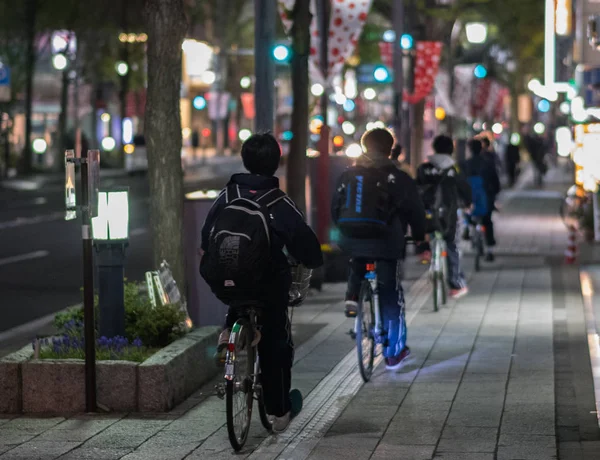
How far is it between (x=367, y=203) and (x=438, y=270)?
14.7ft

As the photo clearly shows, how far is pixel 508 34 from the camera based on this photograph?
64.4 m

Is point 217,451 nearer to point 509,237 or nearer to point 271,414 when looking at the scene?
point 271,414

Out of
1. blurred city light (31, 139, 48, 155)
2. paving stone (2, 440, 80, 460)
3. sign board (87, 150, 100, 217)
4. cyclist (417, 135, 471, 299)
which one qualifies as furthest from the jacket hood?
blurred city light (31, 139, 48, 155)

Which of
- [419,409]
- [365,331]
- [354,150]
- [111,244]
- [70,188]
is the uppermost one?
[354,150]

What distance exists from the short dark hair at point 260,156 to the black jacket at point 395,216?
7.97 feet

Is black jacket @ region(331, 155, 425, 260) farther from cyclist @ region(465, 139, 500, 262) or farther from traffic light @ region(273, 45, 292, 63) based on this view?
cyclist @ region(465, 139, 500, 262)

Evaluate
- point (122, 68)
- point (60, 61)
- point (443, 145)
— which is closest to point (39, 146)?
point (122, 68)

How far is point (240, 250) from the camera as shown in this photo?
7441 millimetres

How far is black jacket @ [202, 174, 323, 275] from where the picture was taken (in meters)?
7.60

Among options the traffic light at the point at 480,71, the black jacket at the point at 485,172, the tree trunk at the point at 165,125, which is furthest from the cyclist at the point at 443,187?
the traffic light at the point at 480,71

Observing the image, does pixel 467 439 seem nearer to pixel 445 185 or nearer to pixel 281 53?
pixel 445 185

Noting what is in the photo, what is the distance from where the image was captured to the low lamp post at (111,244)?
9.34 m

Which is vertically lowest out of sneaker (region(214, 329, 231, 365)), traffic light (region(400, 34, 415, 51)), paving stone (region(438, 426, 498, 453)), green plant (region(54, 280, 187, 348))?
paving stone (region(438, 426, 498, 453))

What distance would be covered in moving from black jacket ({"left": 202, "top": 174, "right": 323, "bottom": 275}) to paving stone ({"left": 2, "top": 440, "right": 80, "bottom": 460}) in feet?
4.78
